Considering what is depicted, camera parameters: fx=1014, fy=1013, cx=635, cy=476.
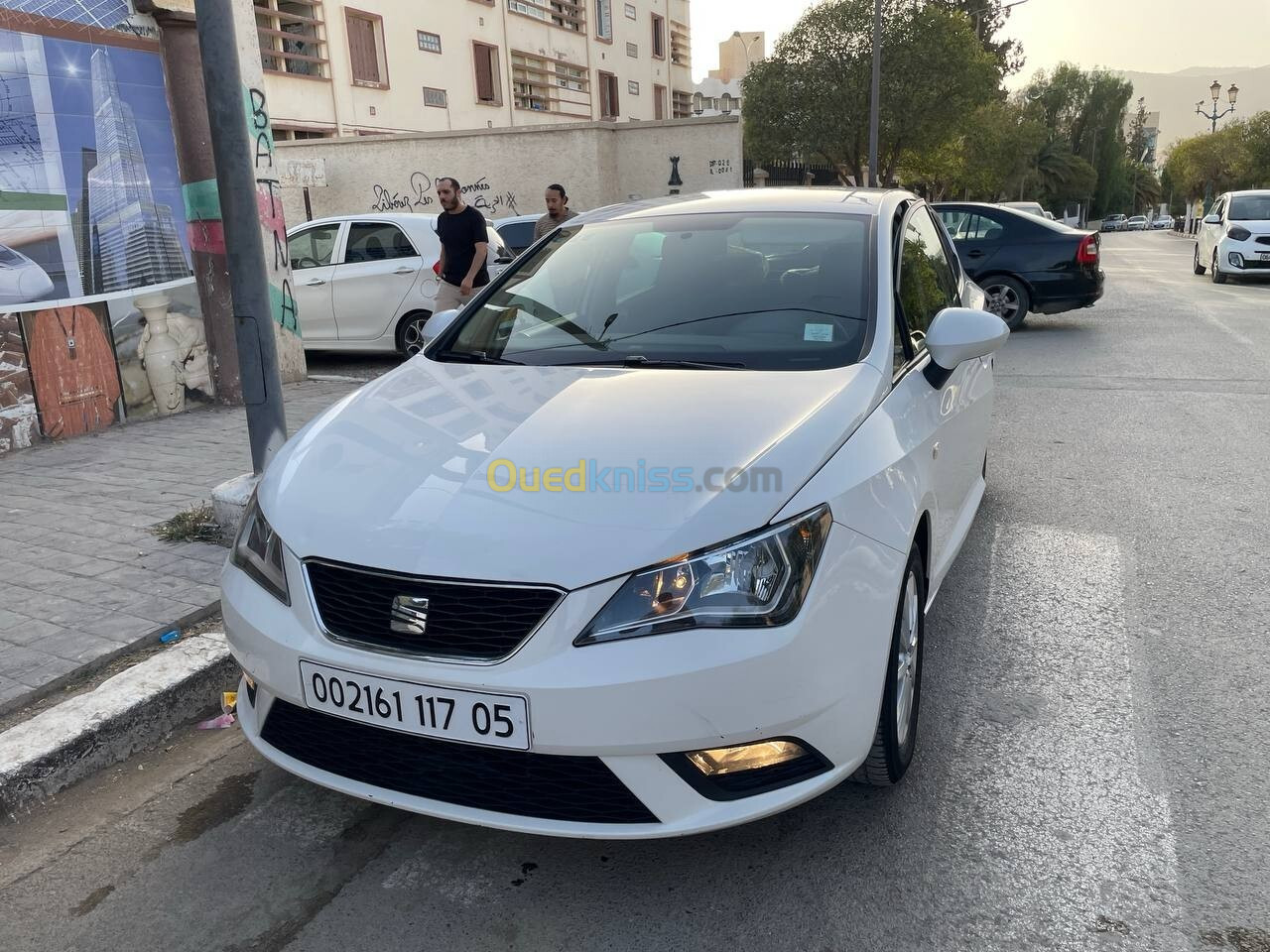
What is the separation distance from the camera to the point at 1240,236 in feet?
59.7

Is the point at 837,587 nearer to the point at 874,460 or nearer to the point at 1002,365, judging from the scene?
the point at 874,460

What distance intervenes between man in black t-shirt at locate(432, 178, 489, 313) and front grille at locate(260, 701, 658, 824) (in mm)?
6851

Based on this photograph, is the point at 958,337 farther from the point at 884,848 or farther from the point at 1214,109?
the point at 1214,109

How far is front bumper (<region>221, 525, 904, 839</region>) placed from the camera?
209 centimetres

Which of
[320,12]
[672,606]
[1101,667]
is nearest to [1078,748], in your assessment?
[1101,667]

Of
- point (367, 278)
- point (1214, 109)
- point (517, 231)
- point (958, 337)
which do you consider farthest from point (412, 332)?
point (1214, 109)

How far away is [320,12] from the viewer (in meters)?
22.5

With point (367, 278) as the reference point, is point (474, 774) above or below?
below

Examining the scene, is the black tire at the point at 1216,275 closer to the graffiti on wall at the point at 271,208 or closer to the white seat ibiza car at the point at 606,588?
the graffiti on wall at the point at 271,208

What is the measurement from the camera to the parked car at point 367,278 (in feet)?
34.0

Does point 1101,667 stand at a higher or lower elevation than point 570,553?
lower

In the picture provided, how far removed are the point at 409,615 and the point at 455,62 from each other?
27.6 m

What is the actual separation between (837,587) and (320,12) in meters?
24.0

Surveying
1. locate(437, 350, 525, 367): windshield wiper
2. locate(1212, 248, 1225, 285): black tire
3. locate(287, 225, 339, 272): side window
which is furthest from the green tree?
locate(437, 350, 525, 367): windshield wiper
